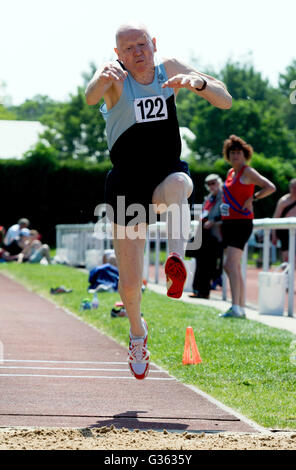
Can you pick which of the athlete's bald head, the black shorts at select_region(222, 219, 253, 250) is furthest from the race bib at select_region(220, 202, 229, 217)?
the athlete's bald head

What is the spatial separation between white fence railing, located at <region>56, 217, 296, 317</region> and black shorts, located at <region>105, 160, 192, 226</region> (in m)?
5.88

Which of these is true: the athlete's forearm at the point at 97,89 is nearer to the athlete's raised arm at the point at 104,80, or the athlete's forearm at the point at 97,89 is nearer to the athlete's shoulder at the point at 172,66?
the athlete's raised arm at the point at 104,80

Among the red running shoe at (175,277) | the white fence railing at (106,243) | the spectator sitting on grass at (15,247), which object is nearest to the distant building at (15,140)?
the white fence railing at (106,243)

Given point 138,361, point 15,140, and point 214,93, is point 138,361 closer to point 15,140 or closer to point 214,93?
point 214,93

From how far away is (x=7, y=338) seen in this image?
937 cm

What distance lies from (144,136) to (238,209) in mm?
5561

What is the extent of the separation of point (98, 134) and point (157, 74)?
64536 millimetres

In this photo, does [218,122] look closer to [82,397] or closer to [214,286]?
[214,286]

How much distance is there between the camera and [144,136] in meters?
5.71

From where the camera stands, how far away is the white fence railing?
11.8 m

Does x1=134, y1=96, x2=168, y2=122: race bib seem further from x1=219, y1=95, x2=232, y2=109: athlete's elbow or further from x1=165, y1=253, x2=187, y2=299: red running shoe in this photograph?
x1=165, y1=253, x2=187, y2=299: red running shoe

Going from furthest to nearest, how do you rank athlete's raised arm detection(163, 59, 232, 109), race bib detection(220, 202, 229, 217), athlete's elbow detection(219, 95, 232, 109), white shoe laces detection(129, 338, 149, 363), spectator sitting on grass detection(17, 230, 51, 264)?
1. spectator sitting on grass detection(17, 230, 51, 264)
2. race bib detection(220, 202, 229, 217)
3. white shoe laces detection(129, 338, 149, 363)
4. athlete's elbow detection(219, 95, 232, 109)
5. athlete's raised arm detection(163, 59, 232, 109)

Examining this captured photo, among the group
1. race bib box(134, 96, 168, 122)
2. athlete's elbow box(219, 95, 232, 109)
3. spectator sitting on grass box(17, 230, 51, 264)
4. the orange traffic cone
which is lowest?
the orange traffic cone
